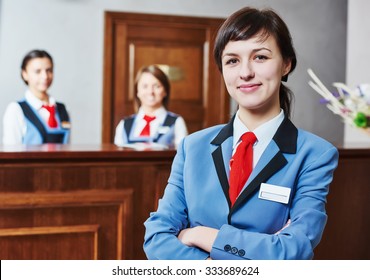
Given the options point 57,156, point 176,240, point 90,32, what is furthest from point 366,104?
point 90,32

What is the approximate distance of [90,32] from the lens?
6008 mm

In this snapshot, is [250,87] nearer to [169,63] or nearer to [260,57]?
[260,57]

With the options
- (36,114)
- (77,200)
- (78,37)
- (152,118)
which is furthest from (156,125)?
(78,37)

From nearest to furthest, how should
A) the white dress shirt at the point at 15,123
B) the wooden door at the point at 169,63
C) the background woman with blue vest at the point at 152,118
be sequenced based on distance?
the white dress shirt at the point at 15,123, the background woman with blue vest at the point at 152,118, the wooden door at the point at 169,63

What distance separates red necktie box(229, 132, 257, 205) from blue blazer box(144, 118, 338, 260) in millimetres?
19

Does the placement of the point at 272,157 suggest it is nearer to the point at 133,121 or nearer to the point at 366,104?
the point at 366,104

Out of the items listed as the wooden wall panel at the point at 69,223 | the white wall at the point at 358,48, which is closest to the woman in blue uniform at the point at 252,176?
the wooden wall panel at the point at 69,223

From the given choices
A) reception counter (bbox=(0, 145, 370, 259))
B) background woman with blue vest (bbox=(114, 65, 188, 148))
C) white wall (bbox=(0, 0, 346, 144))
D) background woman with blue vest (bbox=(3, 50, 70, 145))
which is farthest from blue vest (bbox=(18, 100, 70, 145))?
white wall (bbox=(0, 0, 346, 144))

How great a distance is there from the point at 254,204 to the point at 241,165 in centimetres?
10

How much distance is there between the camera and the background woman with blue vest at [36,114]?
387 cm

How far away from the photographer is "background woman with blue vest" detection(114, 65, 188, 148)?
4.19 meters

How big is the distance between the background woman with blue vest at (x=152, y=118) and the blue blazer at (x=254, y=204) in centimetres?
269

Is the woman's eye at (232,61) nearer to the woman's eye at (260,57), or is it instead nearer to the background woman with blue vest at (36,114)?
the woman's eye at (260,57)

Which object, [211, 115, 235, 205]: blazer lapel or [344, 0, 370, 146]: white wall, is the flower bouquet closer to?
[211, 115, 235, 205]: blazer lapel
